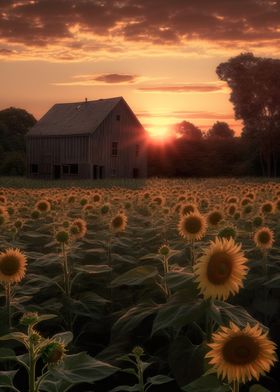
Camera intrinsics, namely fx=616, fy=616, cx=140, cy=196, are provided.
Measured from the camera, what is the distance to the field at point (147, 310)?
2.42 m

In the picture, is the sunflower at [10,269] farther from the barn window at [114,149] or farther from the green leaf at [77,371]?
the barn window at [114,149]

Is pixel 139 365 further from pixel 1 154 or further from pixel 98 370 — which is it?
pixel 1 154

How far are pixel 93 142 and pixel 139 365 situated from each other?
4096 cm

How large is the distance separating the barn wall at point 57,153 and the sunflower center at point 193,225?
1504 inches

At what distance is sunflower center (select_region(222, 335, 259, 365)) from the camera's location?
2134mm

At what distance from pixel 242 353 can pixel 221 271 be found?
89cm

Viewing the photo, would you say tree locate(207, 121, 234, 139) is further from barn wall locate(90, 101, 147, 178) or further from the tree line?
barn wall locate(90, 101, 147, 178)

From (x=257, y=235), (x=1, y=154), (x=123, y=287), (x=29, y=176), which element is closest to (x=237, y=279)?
(x=257, y=235)

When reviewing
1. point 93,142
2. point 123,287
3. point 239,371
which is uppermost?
point 93,142

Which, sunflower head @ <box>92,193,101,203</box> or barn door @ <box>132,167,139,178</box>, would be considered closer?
sunflower head @ <box>92,193,101,203</box>

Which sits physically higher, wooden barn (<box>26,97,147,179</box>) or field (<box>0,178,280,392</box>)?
wooden barn (<box>26,97,147,179</box>)

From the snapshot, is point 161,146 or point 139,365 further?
point 161,146

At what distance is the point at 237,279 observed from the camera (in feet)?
9.75

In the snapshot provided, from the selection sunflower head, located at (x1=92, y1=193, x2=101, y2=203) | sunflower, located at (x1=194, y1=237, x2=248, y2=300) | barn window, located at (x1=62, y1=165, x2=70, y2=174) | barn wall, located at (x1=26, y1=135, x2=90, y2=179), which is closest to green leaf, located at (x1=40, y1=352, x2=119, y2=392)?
sunflower, located at (x1=194, y1=237, x2=248, y2=300)
